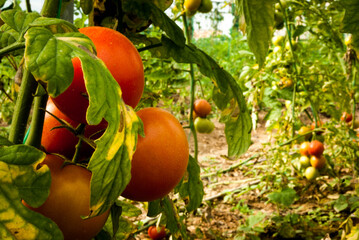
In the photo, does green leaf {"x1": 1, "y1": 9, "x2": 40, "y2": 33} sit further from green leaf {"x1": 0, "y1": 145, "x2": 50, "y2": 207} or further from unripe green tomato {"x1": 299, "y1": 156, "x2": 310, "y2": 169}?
unripe green tomato {"x1": 299, "y1": 156, "x2": 310, "y2": 169}

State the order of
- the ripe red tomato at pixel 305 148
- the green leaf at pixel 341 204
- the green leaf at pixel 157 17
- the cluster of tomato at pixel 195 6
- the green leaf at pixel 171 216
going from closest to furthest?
the green leaf at pixel 157 17 < the green leaf at pixel 171 216 < the cluster of tomato at pixel 195 6 < the green leaf at pixel 341 204 < the ripe red tomato at pixel 305 148

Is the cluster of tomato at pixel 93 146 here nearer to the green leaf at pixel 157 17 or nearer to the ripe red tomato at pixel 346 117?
the green leaf at pixel 157 17

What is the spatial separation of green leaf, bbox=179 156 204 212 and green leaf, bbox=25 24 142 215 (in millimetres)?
484

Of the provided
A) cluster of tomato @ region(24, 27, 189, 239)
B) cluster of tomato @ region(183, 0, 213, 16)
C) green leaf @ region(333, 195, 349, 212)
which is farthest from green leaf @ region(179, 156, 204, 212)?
green leaf @ region(333, 195, 349, 212)

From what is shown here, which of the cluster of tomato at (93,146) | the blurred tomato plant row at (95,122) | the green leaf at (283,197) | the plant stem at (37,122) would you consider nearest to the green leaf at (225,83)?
the blurred tomato plant row at (95,122)

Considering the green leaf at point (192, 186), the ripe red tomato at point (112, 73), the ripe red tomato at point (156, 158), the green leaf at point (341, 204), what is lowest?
the green leaf at point (341, 204)

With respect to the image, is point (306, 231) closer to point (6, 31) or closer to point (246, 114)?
point (246, 114)

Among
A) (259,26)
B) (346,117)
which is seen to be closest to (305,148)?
(346,117)

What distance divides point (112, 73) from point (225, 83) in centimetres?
34

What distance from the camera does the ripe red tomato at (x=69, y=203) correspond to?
504 millimetres

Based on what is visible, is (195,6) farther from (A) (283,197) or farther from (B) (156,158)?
(B) (156,158)

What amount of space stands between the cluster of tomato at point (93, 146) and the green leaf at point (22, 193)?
0.24 feet

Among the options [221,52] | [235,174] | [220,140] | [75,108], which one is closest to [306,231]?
[235,174]

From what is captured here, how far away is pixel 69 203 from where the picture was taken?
20.1 inches
